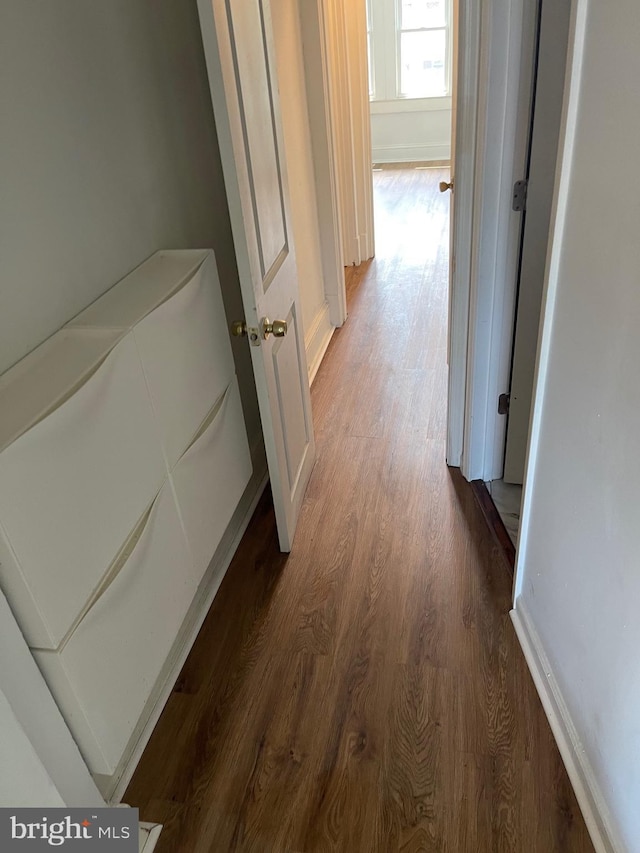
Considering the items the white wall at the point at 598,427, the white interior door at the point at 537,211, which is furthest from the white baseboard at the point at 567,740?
the white interior door at the point at 537,211

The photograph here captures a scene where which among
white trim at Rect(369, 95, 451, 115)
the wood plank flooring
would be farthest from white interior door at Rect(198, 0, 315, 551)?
white trim at Rect(369, 95, 451, 115)

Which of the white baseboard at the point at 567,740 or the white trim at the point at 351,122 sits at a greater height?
the white trim at the point at 351,122

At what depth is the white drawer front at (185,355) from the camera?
145cm

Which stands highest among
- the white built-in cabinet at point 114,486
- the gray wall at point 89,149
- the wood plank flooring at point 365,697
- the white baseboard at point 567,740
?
the gray wall at point 89,149

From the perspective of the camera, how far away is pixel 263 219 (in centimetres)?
183

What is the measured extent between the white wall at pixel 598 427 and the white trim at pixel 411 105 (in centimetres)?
675

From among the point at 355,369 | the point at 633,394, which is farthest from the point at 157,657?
the point at 355,369

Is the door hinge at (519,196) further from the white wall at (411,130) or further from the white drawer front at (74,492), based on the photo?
the white wall at (411,130)

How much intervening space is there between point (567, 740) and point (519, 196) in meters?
1.47

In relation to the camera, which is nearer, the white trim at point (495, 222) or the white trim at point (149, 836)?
the white trim at point (149, 836)

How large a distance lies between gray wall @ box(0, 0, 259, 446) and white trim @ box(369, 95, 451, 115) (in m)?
6.00
